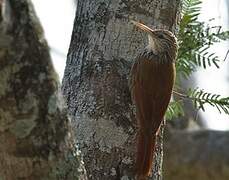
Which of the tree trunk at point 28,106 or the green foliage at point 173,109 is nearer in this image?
the tree trunk at point 28,106

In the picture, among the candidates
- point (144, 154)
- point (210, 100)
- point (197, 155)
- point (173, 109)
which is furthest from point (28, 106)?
point (197, 155)

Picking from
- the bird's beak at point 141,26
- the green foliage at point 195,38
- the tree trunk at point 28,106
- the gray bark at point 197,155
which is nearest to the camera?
the tree trunk at point 28,106

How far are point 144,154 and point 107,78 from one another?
29 centimetres

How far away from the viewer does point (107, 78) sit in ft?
8.01

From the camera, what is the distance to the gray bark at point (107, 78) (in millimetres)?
2314

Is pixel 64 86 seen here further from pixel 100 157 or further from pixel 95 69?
pixel 100 157

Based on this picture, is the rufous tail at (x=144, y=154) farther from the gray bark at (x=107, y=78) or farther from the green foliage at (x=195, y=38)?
the green foliage at (x=195, y=38)

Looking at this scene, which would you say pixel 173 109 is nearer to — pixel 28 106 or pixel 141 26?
pixel 141 26

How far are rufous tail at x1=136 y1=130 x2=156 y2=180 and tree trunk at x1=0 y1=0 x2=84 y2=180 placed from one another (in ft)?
2.04

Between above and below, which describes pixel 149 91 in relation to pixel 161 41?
below

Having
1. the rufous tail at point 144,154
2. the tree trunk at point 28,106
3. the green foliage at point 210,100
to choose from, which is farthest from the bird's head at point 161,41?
the tree trunk at point 28,106

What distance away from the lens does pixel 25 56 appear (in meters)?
1.54

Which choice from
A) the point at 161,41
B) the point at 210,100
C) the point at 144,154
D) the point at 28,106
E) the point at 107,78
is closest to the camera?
the point at 28,106

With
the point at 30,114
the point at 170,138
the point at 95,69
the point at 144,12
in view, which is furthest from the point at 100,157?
the point at 170,138
